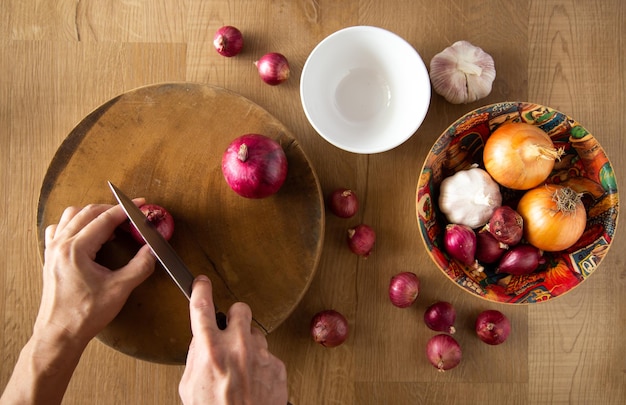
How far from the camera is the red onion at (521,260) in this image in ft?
2.72

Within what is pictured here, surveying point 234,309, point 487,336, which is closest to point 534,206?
point 487,336

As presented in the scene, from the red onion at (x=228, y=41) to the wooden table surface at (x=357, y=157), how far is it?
0.03 m

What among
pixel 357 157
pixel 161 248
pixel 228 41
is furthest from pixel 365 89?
pixel 161 248

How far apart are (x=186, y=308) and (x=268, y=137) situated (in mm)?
345

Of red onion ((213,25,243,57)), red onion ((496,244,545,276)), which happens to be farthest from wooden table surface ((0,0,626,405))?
red onion ((496,244,545,276))

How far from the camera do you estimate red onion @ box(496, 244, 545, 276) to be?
0.83m

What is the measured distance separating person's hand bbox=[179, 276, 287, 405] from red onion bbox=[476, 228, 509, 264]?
41 cm

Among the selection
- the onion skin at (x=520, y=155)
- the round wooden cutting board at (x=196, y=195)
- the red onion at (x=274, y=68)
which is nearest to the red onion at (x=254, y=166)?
the round wooden cutting board at (x=196, y=195)

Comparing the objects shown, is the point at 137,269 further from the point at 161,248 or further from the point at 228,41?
the point at 228,41

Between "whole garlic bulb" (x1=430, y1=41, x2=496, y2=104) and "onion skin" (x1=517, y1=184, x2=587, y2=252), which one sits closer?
"onion skin" (x1=517, y1=184, x2=587, y2=252)

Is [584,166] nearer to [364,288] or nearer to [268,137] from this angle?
[364,288]

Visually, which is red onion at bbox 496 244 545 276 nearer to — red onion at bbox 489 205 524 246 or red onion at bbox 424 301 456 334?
red onion at bbox 489 205 524 246

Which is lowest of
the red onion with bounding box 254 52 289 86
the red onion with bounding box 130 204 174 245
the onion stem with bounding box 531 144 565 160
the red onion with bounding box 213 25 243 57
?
the red onion with bounding box 130 204 174 245

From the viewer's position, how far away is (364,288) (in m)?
0.94
